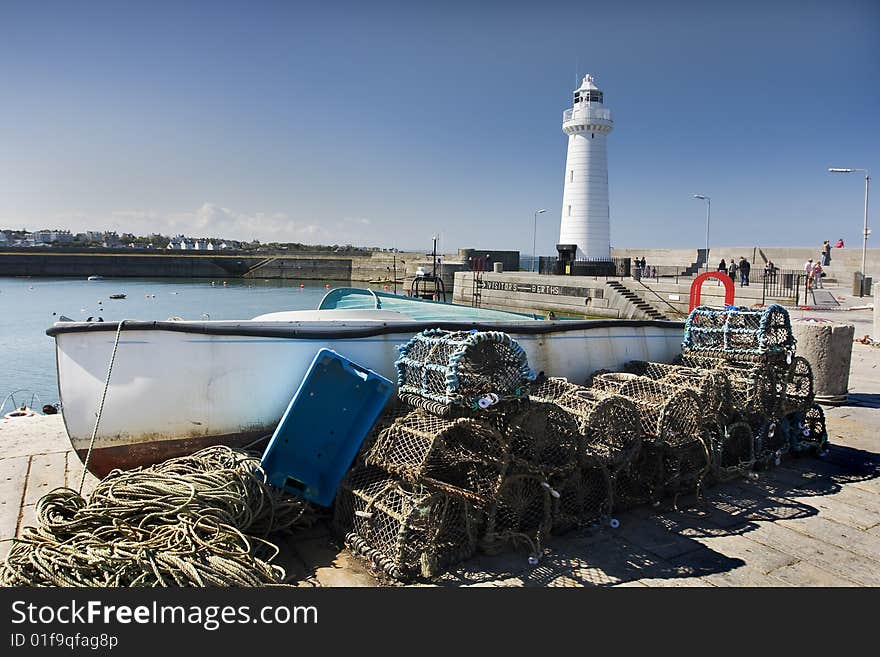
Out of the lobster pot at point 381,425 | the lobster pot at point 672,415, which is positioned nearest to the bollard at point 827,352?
the lobster pot at point 672,415

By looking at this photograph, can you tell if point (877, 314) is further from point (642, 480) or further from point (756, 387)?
point (642, 480)

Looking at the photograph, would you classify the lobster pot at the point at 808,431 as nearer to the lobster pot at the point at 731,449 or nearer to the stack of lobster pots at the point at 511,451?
the stack of lobster pots at the point at 511,451

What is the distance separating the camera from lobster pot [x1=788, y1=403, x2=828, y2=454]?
594cm

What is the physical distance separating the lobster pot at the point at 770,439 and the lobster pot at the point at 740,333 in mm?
638

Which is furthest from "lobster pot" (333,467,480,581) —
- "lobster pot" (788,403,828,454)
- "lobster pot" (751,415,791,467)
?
"lobster pot" (788,403,828,454)

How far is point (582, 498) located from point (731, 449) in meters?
2.03

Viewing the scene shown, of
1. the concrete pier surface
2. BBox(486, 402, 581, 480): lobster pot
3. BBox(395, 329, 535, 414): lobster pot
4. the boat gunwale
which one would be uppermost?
the boat gunwale

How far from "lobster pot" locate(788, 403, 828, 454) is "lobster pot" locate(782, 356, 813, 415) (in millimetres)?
98

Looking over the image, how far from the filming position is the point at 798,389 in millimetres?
6133

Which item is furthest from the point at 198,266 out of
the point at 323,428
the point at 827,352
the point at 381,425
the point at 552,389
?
the point at 381,425

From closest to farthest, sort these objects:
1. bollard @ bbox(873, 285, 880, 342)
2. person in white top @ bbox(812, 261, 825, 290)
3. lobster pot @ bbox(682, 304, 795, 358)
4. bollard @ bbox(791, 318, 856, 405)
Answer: lobster pot @ bbox(682, 304, 795, 358)
bollard @ bbox(791, 318, 856, 405)
bollard @ bbox(873, 285, 880, 342)
person in white top @ bbox(812, 261, 825, 290)

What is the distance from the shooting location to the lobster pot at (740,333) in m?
5.75

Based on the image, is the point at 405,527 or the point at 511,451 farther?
the point at 511,451

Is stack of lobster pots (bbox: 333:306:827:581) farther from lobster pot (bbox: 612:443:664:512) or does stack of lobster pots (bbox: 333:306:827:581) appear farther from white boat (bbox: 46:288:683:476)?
white boat (bbox: 46:288:683:476)
